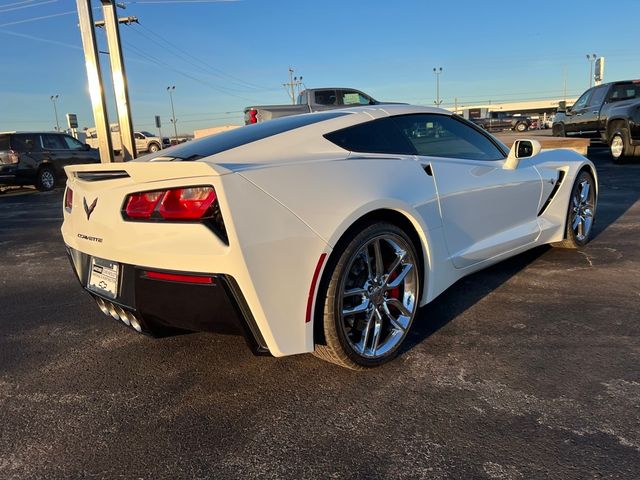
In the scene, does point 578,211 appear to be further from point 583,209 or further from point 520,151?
point 520,151

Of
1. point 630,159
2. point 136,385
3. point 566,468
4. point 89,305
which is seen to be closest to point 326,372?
point 136,385

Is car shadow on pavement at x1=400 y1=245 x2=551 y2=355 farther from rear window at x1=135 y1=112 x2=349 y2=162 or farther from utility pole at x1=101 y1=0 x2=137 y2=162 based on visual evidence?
utility pole at x1=101 y1=0 x2=137 y2=162

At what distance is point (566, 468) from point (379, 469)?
70 cm

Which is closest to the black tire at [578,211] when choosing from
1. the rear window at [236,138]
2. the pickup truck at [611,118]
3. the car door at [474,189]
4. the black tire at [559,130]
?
the car door at [474,189]

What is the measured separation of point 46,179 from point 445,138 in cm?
1332

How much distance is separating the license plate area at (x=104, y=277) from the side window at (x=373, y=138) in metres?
1.33

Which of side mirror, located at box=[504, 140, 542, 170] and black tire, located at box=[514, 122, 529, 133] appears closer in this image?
side mirror, located at box=[504, 140, 542, 170]

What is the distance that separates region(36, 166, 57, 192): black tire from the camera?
1352cm

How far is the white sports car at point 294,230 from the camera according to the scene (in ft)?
7.00

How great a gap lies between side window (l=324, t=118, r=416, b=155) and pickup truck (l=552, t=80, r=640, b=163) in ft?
33.5

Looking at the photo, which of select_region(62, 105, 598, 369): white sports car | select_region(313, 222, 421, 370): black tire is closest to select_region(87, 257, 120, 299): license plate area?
select_region(62, 105, 598, 369): white sports car

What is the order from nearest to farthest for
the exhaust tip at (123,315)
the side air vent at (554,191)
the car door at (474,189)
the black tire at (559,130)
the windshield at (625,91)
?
the exhaust tip at (123,315) < the car door at (474,189) < the side air vent at (554,191) < the windshield at (625,91) < the black tire at (559,130)

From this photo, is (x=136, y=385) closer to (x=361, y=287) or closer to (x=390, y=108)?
(x=361, y=287)

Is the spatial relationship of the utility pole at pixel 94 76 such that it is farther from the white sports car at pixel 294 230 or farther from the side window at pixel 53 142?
the white sports car at pixel 294 230
